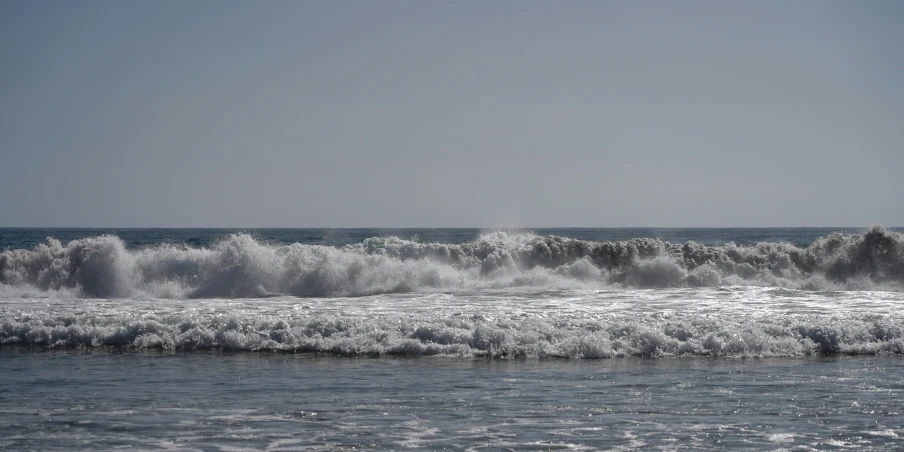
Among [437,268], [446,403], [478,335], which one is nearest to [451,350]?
[478,335]

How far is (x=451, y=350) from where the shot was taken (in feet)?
42.1

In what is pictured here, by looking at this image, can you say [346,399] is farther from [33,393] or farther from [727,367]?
[727,367]

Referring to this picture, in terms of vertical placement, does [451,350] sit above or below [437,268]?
below

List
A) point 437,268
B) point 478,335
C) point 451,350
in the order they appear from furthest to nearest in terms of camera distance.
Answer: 1. point 437,268
2. point 478,335
3. point 451,350

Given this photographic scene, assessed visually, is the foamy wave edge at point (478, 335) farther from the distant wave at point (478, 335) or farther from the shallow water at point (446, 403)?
the shallow water at point (446, 403)

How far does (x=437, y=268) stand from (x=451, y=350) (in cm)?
1041

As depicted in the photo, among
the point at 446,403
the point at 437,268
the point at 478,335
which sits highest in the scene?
the point at 437,268

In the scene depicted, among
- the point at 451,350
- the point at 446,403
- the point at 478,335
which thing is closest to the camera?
the point at 446,403

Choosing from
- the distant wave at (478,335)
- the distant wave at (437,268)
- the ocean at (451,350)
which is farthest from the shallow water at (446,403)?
the distant wave at (437,268)

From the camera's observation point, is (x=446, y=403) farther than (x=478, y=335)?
No

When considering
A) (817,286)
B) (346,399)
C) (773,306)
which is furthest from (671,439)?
(817,286)

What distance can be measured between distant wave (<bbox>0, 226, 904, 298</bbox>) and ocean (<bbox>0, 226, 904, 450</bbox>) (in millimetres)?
83

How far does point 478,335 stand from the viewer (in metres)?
13.2

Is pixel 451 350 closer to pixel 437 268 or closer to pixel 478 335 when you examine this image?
pixel 478 335
